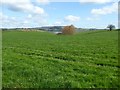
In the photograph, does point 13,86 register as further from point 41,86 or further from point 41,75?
point 41,75

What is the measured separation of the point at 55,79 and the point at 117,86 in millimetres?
2896

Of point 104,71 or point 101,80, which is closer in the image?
point 101,80

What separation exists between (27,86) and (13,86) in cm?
63

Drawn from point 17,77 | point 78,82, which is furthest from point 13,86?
point 78,82

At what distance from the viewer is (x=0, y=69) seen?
1539 cm

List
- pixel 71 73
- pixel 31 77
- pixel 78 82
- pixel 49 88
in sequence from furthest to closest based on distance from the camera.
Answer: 1. pixel 71 73
2. pixel 31 77
3. pixel 78 82
4. pixel 49 88

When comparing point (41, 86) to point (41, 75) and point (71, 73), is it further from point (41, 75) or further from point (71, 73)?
point (71, 73)

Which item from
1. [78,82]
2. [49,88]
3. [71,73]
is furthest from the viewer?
[71,73]

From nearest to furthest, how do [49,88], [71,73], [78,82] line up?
1. [49,88]
2. [78,82]
3. [71,73]

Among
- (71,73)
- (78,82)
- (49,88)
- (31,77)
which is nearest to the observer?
(49,88)

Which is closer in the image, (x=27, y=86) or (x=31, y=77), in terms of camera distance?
(x=27, y=86)

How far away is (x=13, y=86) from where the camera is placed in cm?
1202

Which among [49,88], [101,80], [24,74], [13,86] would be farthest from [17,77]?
[101,80]

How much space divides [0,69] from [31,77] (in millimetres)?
2750
